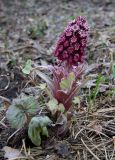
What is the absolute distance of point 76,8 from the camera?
497cm

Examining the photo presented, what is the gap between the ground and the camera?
2.21 meters

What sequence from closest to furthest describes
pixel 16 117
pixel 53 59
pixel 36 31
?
pixel 16 117
pixel 53 59
pixel 36 31

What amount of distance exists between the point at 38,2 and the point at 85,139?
3464 millimetres

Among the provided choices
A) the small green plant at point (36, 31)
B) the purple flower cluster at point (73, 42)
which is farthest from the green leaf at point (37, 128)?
the small green plant at point (36, 31)

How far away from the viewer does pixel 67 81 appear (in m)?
2.11

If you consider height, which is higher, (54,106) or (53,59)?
(53,59)

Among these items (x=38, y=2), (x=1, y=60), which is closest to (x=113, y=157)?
(x=1, y=60)

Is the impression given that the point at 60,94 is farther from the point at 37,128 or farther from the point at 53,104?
the point at 37,128

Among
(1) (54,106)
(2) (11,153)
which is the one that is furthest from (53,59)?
(2) (11,153)

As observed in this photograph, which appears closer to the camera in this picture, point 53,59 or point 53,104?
point 53,104

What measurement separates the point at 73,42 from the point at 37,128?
1.74ft

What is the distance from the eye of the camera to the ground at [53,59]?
87.0 inches

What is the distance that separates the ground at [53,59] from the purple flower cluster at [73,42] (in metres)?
0.18

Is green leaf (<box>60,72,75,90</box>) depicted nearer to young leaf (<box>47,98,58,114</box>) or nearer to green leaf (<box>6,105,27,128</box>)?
young leaf (<box>47,98,58,114</box>)
